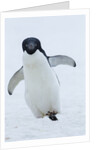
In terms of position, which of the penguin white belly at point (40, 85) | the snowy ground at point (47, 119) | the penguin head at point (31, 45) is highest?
the penguin head at point (31, 45)

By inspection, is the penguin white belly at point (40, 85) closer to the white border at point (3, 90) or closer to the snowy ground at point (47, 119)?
the snowy ground at point (47, 119)

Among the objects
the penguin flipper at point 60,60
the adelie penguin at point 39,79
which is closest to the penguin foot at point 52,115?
the adelie penguin at point 39,79

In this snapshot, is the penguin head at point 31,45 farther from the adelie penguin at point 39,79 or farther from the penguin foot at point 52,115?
the penguin foot at point 52,115

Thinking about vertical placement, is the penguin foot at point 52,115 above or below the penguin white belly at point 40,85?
below

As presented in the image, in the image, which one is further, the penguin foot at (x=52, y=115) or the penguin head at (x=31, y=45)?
the penguin foot at (x=52, y=115)

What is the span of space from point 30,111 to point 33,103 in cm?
4

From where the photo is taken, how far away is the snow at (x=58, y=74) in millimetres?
4188

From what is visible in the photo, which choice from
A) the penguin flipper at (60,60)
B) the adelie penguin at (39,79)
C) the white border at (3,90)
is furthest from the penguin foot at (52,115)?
the penguin flipper at (60,60)

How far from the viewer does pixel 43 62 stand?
4266mm

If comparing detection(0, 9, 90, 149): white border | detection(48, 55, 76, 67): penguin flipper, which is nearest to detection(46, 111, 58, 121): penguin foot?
detection(0, 9, 90, 149): white border

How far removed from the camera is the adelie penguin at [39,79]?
423 centimetres

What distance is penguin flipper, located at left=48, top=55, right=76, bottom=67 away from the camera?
14.1 ft

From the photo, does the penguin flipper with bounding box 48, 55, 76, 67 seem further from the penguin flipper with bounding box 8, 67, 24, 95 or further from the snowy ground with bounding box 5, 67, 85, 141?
the penguin flipper with bounding box 8, 67, 24, 95

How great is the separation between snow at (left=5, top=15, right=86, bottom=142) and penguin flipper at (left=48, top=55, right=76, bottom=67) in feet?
Answer: 0.06
